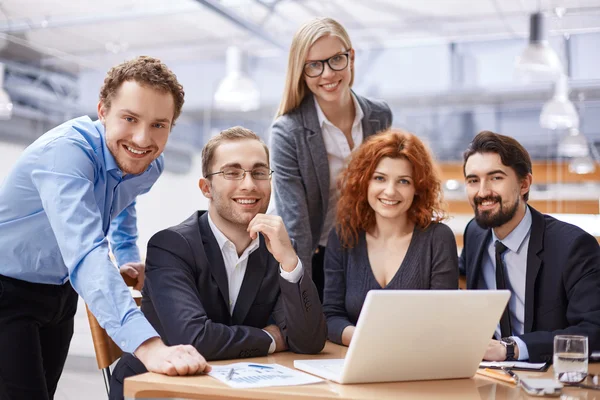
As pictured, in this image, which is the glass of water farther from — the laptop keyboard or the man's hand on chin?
the man's hand on chin

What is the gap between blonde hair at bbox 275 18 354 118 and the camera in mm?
2498

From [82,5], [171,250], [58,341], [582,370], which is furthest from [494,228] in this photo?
[82,5]

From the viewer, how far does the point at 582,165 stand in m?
6.95

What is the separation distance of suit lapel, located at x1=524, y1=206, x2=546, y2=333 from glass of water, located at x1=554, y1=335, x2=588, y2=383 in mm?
529

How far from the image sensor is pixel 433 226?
2.31m

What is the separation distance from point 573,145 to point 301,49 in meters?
5.23

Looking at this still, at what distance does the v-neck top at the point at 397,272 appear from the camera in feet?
7.24

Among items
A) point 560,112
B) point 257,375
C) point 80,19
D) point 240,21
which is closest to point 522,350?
point 257,375

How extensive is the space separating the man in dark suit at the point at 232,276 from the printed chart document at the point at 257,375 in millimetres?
143

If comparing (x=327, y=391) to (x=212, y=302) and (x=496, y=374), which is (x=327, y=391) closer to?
(x=496, y=374)

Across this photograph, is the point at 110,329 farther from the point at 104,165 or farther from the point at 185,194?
the point at 185,194

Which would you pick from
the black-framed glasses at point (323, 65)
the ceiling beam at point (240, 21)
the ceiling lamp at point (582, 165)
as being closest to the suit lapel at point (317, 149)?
the black-framed glasses at point (323, 65)

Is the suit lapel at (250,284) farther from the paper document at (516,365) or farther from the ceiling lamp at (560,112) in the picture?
the ceiling lamp at (560,112)

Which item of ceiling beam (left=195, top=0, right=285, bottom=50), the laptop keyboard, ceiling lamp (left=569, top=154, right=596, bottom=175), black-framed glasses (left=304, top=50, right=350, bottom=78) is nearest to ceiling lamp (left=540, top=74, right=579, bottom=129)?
ceiling lamp (left=569, top=154, right=596, bottom=175)
